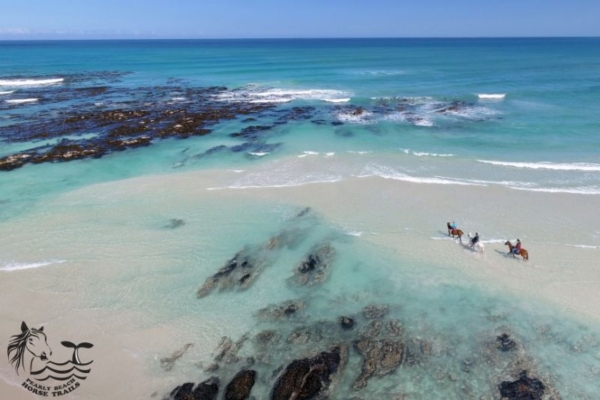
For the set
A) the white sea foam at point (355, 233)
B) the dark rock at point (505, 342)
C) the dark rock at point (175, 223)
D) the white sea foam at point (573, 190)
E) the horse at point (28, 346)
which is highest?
the white sea foam at point (573, 190)

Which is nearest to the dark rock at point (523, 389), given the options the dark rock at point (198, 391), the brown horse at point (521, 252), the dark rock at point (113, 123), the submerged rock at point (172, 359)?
the brown horse at point (521, 252)

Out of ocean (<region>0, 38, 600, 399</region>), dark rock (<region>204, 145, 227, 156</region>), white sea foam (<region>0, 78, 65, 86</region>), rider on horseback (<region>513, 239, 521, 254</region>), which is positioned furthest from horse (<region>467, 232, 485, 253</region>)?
white sea foam (<region>0, 78, 65, 86</region>)

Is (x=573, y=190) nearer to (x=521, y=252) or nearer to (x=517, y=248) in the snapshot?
(x=517, y=248)

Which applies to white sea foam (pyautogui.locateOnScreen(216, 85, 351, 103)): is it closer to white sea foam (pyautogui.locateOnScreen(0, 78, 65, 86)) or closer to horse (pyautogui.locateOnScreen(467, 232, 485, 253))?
horse (pyautogui.locateOnScreen(467, 232, 485, 253))

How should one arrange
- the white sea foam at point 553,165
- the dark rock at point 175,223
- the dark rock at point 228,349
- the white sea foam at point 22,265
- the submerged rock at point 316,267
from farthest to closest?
the white sea foam at point 553,165 < the dark rock at point 175,223 < the white sea foam at point 22,265 < the submerged rock at point 316,267 < the dark rock at point 228,349

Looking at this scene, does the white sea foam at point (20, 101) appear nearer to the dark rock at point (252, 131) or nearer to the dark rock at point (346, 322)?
the dark rock at point (252, 131)

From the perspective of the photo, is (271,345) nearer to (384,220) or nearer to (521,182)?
(384,220)

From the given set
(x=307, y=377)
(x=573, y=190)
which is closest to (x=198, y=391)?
(x=307, y=377)
